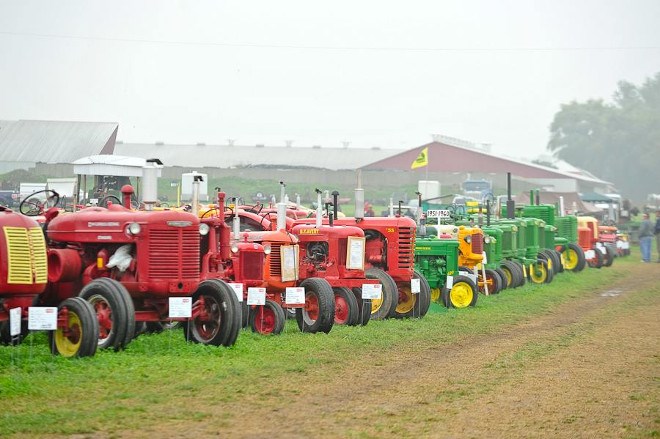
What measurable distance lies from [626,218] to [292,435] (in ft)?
153

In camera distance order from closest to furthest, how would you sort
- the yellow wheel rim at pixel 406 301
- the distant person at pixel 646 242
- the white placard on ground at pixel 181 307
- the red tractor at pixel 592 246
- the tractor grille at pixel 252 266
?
1. the white placard on ground at pixel 181 307
2. the tractor grille at pixel 252 266
3. the yellow wheel rim at pixel 406 301
4. the red tractor at pixel 592 246
5. the distant person at pixel 646 242

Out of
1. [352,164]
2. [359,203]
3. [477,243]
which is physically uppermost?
[352,164]

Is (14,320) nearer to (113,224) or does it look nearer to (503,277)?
(113,224)

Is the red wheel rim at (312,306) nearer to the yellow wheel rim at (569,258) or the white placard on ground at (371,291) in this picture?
the white placard on ground at (371,291)

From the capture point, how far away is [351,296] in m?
16.8

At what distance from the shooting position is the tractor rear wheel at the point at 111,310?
12172 millimetres

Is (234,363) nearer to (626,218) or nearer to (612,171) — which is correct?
(626,218)

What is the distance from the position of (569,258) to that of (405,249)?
1499 cm

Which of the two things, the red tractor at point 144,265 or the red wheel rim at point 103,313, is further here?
the red tractor at point 144,265

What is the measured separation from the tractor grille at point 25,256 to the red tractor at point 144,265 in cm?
79

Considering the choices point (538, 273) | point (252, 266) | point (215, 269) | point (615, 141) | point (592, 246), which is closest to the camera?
point (215, 269)

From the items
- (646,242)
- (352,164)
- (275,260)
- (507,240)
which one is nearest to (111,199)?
(275,260)

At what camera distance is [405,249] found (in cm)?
1836

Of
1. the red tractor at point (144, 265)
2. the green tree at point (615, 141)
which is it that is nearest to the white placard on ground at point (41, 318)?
the red tractor at point (144, 265)
